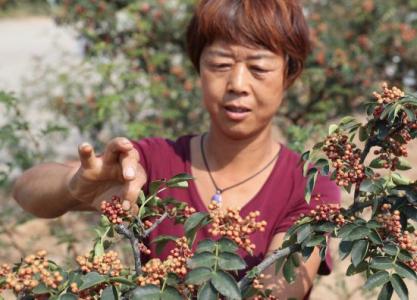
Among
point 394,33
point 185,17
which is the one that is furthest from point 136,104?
point 394,33

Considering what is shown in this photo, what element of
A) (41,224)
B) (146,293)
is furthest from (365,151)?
(41,224)

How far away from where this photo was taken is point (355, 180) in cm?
138

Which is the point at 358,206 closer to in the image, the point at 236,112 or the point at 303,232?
the point at 303,232

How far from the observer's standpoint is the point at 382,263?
1.28 meters

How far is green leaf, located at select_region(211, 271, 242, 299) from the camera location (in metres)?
1.18

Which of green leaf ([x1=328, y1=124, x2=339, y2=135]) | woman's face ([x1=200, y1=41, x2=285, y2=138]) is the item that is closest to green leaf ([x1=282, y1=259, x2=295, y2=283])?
green leaf ([x1=328, y1=124, x2=339, y2=135])

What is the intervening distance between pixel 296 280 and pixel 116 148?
0.53m

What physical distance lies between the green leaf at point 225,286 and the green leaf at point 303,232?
214 mm

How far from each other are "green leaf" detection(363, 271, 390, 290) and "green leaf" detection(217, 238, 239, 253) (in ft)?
0.71

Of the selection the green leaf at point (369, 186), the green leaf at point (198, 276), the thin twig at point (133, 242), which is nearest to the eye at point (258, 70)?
the green leaf at point (369, 186)

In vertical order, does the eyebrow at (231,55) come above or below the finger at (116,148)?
above

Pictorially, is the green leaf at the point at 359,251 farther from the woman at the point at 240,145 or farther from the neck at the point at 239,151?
the neck at the point at 239,151

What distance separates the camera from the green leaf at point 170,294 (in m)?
1.19

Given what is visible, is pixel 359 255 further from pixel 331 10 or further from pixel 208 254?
pixel 331 10
